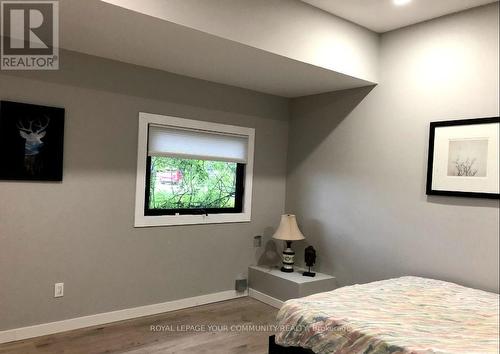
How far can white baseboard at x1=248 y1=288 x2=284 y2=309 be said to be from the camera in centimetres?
319

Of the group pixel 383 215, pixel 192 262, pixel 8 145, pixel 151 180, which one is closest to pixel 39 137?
pixel 8 145

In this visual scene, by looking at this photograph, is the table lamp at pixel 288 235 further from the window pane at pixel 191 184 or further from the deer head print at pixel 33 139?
the deer head print at pixel 33 139

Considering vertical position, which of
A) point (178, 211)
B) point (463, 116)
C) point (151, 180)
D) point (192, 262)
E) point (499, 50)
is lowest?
point (192, 262)

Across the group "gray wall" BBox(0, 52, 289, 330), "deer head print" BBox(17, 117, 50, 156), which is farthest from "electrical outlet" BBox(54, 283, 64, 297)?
"deer head print" BBox(17, 117, 50, 156)

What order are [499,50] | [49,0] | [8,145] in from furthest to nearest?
[8,145], [49,0], [499,50]

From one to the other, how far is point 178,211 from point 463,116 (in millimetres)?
2101

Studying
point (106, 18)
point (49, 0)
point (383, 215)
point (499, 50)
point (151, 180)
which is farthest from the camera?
point (151, 180)

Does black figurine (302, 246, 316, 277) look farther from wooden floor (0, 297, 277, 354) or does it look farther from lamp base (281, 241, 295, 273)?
wooden floor (0, 297, 277, 354)

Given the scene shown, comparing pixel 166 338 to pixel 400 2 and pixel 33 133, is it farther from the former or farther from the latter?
pixel 400 2

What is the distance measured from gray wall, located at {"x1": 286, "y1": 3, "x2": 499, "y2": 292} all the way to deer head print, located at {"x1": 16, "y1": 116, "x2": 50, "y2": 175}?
6.82 ft

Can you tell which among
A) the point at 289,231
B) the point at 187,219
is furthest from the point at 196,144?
the point at 289,231

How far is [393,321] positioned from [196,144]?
1.99m

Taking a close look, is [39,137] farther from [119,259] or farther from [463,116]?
[463,116]

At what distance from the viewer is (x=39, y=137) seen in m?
2.47
